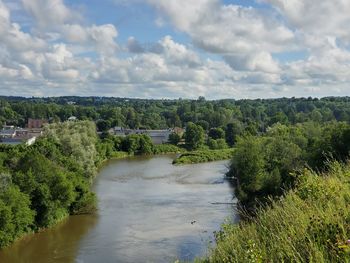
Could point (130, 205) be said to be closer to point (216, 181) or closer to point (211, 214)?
point (211, 214)

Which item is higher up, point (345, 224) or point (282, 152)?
point (345, 224)

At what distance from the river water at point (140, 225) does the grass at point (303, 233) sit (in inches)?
370

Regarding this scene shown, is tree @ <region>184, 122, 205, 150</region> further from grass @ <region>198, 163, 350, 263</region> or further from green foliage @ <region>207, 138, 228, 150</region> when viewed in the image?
grass @ <region>198, 163, 350, 263</region>

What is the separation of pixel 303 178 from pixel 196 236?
638 inches

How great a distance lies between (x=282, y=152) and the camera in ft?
125

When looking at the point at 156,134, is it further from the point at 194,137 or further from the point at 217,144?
the point at 217,144

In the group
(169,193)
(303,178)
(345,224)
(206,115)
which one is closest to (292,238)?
(345,224)

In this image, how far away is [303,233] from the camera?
550cm

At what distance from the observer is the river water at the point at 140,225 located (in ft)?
71.6

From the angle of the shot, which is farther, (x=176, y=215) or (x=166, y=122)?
(x=166, y=122)

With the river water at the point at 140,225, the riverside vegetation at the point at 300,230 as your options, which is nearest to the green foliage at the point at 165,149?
the river water at the point at 140,225

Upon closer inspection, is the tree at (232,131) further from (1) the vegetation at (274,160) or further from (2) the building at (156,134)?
(1) the vegetation at (274,160)

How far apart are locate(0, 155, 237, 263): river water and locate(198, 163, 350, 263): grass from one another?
9.41 metres

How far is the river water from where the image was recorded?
71.6 feet
